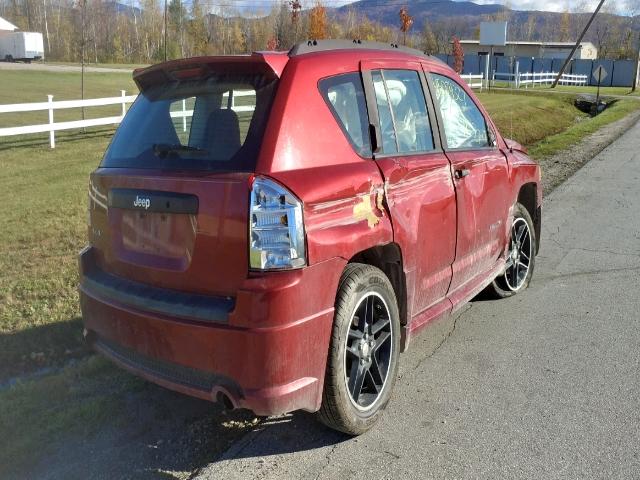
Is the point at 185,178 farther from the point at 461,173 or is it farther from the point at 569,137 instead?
the point at 569,137

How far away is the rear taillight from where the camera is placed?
9.55ft

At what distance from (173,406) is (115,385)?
0.48 m

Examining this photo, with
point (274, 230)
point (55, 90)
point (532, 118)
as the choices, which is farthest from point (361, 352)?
point (55, 90)

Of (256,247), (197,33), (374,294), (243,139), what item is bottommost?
(374,294)

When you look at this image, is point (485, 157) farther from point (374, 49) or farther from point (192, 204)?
point (192, 204)

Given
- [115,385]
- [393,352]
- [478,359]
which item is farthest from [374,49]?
[115,385]

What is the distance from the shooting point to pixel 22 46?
71.8 m

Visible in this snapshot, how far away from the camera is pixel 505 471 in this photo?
10.5 ft

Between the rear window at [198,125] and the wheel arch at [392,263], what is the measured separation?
89 centimetres

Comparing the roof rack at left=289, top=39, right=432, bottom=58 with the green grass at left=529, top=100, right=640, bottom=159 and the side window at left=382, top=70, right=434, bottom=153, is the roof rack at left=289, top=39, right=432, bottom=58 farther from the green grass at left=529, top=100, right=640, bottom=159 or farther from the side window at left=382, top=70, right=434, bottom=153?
the green grass at left=529, top=100, right=640, bottom=159

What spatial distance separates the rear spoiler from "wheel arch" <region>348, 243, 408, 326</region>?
1094 millimetres

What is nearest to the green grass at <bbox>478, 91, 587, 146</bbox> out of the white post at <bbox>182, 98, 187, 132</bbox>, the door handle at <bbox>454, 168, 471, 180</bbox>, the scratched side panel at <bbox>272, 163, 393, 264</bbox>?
the door handle at <bbox>454, 168, 471, 180</bbox>

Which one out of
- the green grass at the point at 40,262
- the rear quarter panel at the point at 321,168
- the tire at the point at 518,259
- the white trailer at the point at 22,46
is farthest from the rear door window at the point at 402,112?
the white trailer at the point at 22,46

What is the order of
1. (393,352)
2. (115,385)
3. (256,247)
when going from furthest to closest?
(115,385)
(393,352)
(256,247)
